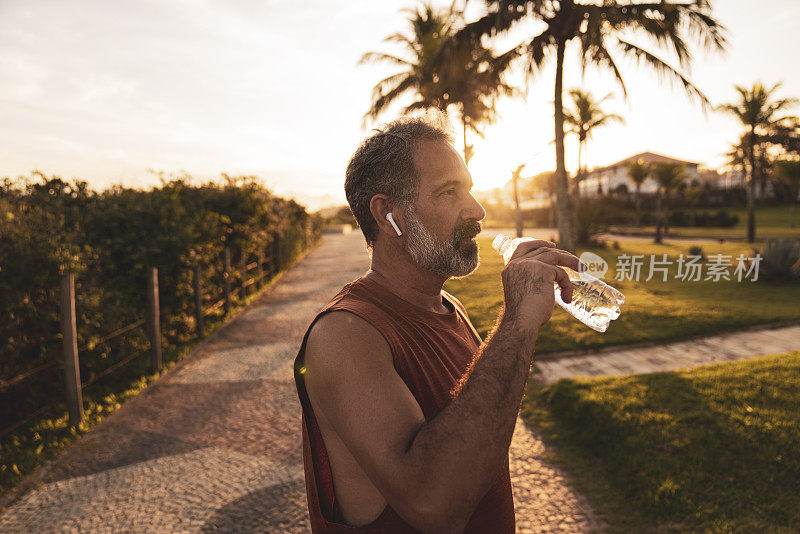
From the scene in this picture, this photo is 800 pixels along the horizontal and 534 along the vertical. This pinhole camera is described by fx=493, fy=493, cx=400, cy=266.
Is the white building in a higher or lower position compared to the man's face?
higher

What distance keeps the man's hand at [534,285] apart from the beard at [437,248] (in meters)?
0.18

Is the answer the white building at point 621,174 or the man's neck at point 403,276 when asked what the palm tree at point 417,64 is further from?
the white building at point 621,174

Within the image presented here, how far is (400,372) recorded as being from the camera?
1230 millimetres

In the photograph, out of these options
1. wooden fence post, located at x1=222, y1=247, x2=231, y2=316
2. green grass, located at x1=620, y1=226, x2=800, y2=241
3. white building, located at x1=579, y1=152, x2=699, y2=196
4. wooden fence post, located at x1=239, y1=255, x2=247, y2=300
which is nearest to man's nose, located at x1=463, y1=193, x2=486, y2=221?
wooden fence post, located at x1=222, y1=247, x2=231, y2=316

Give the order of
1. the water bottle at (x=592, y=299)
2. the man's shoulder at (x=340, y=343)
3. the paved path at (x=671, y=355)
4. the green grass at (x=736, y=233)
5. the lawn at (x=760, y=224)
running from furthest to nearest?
1. the lawn at (x=760, y=224)
2. the green grass at (x=736, y=233)
3. the paved path at (x=671, y=355)
4. the water bottle at (x=592, y=299)
5. the man's shoulder at (x=340, y=343)

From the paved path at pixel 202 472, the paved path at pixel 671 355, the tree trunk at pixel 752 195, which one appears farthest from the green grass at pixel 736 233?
the paved path at pixel 202 472

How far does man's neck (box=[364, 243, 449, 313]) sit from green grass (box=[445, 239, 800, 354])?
5896 millimetres

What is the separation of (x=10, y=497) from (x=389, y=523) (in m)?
4.06

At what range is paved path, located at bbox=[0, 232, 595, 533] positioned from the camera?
136 inches

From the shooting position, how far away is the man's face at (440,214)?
55.9 inches

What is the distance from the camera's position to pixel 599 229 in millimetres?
22609

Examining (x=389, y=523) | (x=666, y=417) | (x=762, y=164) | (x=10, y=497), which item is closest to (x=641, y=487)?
(x=666, y=417)

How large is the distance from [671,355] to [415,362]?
6.72m

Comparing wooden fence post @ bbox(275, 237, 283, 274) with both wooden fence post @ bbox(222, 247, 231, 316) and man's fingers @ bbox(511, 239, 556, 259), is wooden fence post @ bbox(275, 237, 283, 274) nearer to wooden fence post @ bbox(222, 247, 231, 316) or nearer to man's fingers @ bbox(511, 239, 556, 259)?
wooden fence post @ bbox(222, 247, 231, 316)
